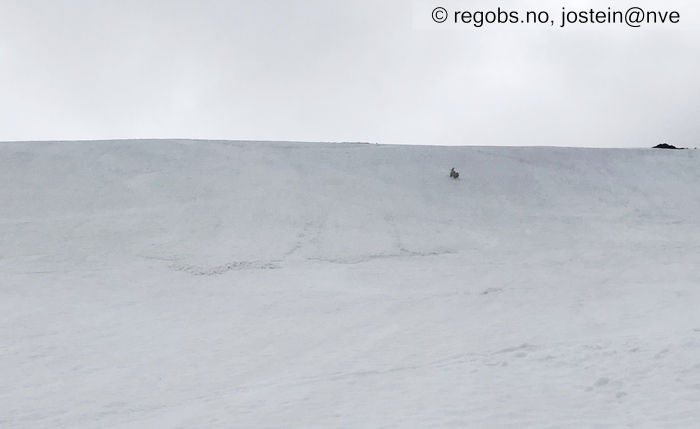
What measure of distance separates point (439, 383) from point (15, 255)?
370 inches

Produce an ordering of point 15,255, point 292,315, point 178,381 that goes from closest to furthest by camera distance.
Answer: point 178,381 → point 292,315 → point 15,255

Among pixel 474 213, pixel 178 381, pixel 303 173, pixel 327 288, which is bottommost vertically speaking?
pixel 178 381

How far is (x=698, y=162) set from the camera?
18766mm

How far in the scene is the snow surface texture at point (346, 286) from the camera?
7.08m

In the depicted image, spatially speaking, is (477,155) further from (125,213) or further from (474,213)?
(125,213)

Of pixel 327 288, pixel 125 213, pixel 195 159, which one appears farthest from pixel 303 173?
pixel 327 288

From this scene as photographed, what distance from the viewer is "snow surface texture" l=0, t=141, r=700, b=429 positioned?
23.2 ft

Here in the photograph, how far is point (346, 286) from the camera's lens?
1155cm

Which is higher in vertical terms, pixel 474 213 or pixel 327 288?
pixel 474 213

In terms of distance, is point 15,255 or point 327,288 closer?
point 327,288

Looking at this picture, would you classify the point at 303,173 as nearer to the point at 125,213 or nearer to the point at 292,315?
the point at 125,213

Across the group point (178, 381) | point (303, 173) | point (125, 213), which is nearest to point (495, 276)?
point (178, 381)

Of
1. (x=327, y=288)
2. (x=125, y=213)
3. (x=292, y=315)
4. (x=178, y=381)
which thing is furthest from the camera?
(x=125, y=213)

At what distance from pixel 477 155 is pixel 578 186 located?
298 cm
